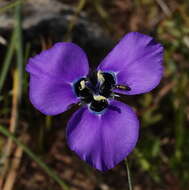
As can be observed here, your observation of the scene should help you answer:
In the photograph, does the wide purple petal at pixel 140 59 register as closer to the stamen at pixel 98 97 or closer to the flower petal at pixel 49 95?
the stamen at pixel 98 97

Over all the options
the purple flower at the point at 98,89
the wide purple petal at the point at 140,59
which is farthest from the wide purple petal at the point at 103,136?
the wide purple petal at the point at 140,59

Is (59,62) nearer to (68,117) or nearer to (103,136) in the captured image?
(103,136)

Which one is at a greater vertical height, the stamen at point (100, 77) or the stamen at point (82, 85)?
the stamen at point (82, 85)

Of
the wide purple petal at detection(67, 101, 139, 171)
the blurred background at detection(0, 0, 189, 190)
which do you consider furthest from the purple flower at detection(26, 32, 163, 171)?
the blurred background at detection(0, 0, 189, 190)

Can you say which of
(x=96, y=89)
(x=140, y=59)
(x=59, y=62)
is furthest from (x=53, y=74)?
(x=140, y=59)

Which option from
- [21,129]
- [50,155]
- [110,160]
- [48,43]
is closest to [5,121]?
[21,129]

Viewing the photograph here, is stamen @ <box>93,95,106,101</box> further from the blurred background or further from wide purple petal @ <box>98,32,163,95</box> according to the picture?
the blurred background
